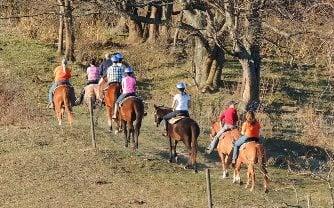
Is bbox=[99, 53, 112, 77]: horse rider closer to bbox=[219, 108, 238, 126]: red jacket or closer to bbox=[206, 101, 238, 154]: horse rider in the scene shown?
bbox=[206, 101, 238, 154]: horse rider

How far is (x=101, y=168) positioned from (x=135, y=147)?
7.51ft

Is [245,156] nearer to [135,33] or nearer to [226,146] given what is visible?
[226,146]

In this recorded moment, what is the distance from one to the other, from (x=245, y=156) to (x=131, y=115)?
4055 mm

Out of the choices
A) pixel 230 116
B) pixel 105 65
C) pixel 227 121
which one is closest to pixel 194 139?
pixel 227 121

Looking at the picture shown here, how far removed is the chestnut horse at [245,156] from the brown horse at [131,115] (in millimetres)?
2540

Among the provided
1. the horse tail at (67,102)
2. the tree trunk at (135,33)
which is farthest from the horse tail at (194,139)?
Result: the tree trunk at (135,33)

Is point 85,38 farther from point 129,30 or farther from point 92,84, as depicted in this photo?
point 92,84

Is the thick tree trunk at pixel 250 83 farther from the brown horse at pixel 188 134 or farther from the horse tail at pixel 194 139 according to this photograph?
the horse tail at pixel 194 139

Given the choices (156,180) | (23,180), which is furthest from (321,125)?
(23,180)

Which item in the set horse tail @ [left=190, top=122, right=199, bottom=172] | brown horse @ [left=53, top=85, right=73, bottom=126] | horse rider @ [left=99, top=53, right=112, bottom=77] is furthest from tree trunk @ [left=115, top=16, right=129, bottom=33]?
horse tail @ [left=190, top=122, right=199, bottom=172]

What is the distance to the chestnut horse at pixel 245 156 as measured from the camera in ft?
55.6

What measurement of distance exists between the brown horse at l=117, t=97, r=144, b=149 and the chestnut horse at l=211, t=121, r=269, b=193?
2.54 meters

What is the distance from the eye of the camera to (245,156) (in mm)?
17188

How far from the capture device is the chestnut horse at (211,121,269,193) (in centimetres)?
1695
